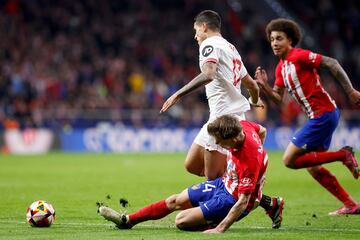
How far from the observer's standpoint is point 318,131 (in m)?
10.6

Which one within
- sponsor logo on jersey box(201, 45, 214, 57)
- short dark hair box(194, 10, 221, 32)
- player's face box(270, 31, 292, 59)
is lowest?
sponsor logo on jersey box(201, 45, 214, 57)

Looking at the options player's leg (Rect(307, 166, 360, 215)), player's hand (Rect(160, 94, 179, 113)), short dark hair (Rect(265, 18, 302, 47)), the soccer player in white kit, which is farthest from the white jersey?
player's leg (Rect(307, 166, 360, 215))

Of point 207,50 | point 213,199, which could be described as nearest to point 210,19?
point 207,50

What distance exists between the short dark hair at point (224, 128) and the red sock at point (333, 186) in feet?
10.3

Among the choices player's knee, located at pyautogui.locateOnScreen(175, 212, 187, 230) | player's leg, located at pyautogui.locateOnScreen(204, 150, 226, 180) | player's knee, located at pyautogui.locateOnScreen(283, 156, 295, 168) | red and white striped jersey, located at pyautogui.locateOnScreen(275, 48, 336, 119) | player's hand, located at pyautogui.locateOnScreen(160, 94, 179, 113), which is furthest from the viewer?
player's knee, located at pyautogui.locateOnScreen(283, 156, 295, 168)

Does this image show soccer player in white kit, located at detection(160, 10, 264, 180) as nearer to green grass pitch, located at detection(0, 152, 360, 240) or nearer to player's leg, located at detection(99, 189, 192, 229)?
player's leg, located at detection(99, 189, 192, 229)

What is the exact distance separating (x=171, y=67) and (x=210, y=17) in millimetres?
20586

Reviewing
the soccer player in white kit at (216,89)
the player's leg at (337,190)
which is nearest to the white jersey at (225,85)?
the soccer player in white kit at (216,89)

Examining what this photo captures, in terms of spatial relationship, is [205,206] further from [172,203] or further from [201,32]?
[201,32]

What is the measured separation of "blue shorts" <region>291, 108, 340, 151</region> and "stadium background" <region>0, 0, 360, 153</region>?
1686 cm

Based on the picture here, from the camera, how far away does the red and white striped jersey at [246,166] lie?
8109mm

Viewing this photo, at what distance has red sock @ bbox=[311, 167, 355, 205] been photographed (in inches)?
422

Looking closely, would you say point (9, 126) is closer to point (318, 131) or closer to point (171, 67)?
point (171, 67)

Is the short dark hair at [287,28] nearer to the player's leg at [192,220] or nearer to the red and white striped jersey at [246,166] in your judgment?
the red and white striped jersey at [246,166]
